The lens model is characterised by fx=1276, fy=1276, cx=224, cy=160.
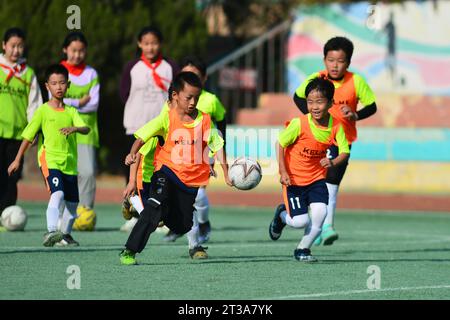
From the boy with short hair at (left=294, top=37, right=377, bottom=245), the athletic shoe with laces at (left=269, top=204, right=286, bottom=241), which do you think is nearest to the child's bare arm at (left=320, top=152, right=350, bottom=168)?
the athletic shoe with laces at (left=269, top=204, right=286, bottom=241)

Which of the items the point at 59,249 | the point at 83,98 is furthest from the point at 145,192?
the point at 83,98

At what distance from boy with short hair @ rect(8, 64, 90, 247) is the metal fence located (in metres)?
16.5

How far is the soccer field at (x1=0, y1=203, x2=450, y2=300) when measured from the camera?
9.52m

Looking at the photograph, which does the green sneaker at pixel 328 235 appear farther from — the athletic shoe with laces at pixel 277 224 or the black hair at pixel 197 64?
the black hair at pixel 197 64

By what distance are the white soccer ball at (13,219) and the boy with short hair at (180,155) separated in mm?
3807

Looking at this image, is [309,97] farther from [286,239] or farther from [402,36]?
[402,36]

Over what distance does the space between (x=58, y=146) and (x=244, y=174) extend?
2349mm

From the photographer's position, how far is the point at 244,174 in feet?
38.7

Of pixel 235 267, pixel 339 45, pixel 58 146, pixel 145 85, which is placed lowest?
pixel 235 267

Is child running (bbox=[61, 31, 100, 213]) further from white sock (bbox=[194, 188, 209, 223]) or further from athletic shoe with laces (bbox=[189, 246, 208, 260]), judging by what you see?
athletic shoe with laces (bbox=[189, 246, 208, 260])

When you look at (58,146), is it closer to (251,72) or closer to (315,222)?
(315,222)

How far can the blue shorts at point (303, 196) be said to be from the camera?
39.3 ft

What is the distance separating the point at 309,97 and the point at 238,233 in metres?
4.17
